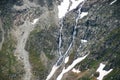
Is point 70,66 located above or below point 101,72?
above

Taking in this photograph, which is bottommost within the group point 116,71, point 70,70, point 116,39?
point 116,71

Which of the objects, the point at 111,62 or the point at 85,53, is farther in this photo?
the point at 85,53

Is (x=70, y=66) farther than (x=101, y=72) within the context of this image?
Yes

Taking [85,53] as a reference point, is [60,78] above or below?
below

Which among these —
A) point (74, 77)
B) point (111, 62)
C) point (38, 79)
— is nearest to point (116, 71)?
point (111, 62)

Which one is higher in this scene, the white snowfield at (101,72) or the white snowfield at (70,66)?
the white snowfield at (70,66)

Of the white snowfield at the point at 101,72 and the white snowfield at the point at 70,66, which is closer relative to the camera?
the white snowfield at the point at 101,72

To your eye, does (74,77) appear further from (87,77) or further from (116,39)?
(116,39)

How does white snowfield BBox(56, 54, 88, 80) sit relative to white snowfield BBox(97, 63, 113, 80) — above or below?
above

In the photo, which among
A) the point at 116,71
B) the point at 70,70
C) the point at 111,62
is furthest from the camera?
the point at 70,70

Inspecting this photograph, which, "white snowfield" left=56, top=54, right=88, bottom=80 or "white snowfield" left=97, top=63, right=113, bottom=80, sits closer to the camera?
"white snowfield" left=97, top=63, right=113, bottom=80

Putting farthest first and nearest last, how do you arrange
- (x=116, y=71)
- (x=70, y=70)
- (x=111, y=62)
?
1. (x=70, y=70)
2. (x=111, y=62)
3. (x=116, y=71)
